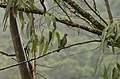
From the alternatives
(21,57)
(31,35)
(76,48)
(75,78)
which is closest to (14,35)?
(21,57)

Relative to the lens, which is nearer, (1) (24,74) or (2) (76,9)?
(2) (76,9)

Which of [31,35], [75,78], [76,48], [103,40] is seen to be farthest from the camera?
[75,78]

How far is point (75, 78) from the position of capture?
4383 millimetres

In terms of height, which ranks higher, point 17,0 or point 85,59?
point 17,0

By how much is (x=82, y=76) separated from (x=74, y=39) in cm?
174

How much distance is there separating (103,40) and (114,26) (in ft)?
0.13

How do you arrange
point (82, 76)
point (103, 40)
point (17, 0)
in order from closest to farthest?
point (103, 40)
point (17, 0)
point (82, 76)

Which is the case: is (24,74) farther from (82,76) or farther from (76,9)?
(82,76)

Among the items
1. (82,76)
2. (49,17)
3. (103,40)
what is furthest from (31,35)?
(82,76)

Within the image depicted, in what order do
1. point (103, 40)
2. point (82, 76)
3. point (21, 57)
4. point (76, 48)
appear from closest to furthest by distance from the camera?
1. point (103, 40)
2. point (21, 57)
3. point (76, 48)
4. point (82, 76)

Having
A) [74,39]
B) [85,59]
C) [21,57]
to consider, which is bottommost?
[85,59]

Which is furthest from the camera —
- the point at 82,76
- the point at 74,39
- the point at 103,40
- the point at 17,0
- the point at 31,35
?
the point at 82,76

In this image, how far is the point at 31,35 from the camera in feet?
2.95

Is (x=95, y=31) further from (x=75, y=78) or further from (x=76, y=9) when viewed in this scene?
(x=75, y=78)
